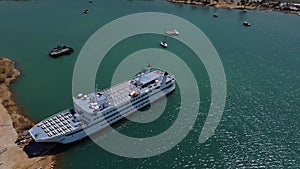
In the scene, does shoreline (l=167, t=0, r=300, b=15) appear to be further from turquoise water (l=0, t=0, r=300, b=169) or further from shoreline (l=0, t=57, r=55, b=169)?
shoreline (l=0, t=57, r=55, b=169)

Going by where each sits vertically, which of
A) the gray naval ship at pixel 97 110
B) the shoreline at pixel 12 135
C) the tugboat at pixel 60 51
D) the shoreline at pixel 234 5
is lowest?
the shoreline at pixel 12 135

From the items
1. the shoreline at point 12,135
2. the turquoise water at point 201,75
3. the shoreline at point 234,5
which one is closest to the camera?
the shoreline at point 12,135

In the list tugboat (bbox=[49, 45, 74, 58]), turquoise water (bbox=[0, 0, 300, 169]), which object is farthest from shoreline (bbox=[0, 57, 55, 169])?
tugboat (bbox=[49, 45, 74, 58])

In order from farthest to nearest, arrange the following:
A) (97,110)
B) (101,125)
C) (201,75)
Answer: (201,75) → (101,125) → (97,110)

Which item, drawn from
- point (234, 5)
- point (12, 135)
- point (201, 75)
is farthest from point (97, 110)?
point (234, 5)

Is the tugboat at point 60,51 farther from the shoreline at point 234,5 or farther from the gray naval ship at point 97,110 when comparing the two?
the shoreline at point 234,5

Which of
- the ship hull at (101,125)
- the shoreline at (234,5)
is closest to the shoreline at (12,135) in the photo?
the ship hull at (101,125)

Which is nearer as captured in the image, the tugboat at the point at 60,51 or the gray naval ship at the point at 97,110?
the gray naval ship at the point at 97,110

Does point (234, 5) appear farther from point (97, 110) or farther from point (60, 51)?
point (97, 110)
